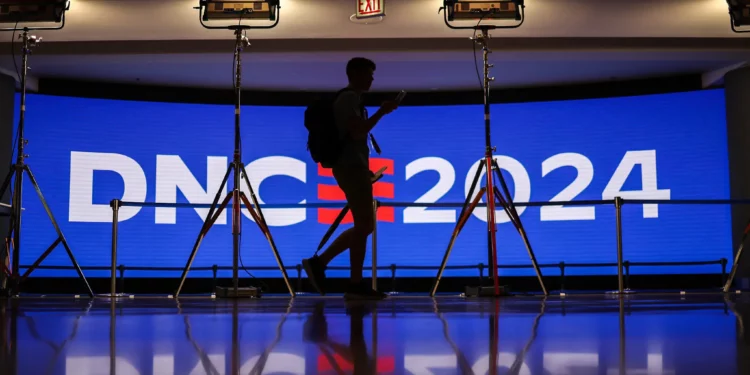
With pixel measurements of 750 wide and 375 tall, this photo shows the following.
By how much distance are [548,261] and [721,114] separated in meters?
2.17

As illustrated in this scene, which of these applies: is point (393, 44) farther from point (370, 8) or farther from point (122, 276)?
point (122, 276)

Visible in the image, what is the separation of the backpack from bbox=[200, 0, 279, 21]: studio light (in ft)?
5.16

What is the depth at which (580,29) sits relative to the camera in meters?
6.46

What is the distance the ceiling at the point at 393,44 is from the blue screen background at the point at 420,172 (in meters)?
0.38

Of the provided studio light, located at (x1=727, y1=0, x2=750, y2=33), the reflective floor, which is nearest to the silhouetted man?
the reflective floor

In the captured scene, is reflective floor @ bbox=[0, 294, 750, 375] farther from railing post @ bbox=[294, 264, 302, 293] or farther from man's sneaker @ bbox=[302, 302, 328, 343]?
railing post @ bbox=[294, 264, 302, 293]

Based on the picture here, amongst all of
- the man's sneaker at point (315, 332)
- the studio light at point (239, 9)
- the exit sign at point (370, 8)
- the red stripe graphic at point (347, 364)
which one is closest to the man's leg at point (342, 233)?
the studio light at point (239, 9)

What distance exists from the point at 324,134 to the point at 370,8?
2.16m

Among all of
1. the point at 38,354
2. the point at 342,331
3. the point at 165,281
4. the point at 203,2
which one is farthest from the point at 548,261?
the point at 38,354

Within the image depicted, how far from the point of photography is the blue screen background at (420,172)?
26.0 ft

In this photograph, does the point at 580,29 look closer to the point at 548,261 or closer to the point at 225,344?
the point at 548,261

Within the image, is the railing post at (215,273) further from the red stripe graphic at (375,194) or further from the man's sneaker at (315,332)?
the man's sneaker at (315,332)

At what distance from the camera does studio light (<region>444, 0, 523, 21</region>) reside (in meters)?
5.33

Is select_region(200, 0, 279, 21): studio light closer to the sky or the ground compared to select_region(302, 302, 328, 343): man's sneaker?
closer to the sky
